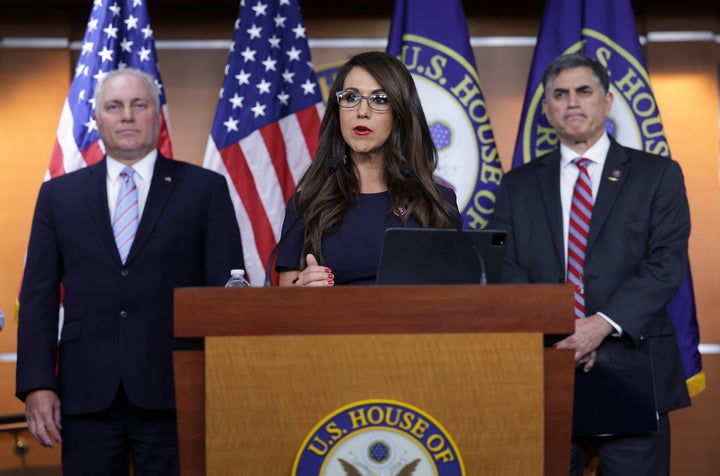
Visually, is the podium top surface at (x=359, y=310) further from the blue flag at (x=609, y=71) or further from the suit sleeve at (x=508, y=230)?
the blue flag at (x=609, y=71)

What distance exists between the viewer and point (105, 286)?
2.81 meters

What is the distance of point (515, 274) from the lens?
3.14 metres

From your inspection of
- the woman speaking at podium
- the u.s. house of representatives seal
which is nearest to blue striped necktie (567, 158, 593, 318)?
the woman speaking at podium

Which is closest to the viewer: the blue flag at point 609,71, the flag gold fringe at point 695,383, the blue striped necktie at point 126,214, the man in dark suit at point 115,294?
the man in dark suit at point 115,294

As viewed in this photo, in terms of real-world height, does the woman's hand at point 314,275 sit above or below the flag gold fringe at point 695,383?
above

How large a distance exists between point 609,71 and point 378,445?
2.67 meters

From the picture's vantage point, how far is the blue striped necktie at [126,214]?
113 inches

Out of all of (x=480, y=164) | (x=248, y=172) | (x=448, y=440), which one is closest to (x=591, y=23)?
(x=480, y=164)

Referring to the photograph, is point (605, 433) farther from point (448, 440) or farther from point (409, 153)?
point (448, 440)

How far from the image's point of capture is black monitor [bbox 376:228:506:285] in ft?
5.94

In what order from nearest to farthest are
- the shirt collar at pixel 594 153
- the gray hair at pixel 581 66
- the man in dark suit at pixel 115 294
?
the man in dark suit at pixel 115 294, the shirt collar at pixel 594 153, the gray hair at pixel 581 66

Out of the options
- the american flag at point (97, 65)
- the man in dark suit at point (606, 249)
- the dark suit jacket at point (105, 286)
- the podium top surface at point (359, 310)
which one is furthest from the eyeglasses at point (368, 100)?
the american flag at point (97, 65)

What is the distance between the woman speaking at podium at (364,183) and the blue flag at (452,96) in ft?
4.61

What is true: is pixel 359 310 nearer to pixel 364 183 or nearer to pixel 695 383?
pixel 364 183
